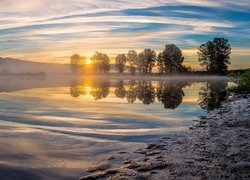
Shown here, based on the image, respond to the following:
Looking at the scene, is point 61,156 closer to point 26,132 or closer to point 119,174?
point 119,174

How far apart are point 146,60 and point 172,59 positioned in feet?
58.1

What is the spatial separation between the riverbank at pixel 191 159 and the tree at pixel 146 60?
159482 millimetres

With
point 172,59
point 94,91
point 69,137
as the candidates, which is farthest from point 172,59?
point 69,137

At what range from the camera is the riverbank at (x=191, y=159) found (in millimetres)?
8328

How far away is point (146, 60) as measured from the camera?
17312 cm

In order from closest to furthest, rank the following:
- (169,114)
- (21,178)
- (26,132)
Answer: (21,178)
(26,132)
(169,114)

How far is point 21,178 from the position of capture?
8102 millimetres

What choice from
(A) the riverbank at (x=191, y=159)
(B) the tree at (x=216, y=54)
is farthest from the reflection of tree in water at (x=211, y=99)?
(B) the tree at (x=216, y=54)

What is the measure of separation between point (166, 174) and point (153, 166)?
2.59 ft

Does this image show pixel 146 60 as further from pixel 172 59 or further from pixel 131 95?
pixel 131 95

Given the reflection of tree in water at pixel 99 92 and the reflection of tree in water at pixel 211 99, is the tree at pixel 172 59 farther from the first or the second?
the reflection of tree in water at pixel 211 99

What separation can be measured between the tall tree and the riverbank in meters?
147

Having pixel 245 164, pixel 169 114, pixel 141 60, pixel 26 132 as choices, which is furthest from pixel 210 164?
pixel 141 60

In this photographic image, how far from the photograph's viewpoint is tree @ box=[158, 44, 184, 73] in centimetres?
15938
